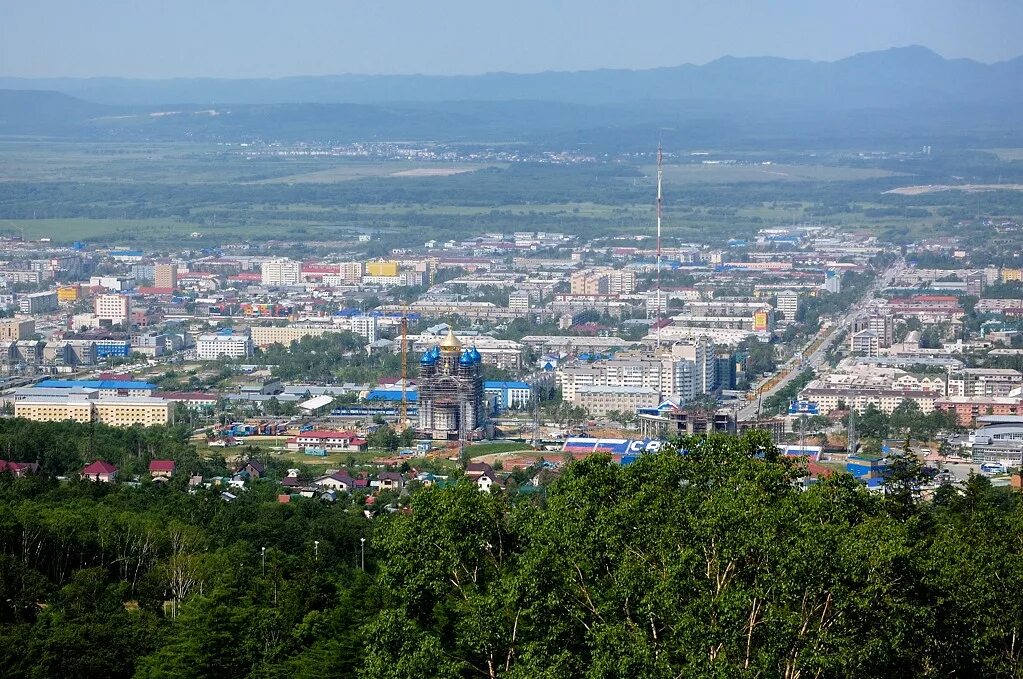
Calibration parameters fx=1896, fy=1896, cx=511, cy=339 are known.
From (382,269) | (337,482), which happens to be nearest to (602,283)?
(382,269)

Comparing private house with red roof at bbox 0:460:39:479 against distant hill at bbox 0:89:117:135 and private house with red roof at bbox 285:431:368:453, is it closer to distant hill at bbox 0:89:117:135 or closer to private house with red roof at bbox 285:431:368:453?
private house with red roof at bbox 285:431:368:453

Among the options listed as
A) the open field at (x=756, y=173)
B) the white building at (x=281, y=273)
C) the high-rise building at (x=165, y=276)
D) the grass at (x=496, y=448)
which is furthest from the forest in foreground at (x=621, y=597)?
the open field at (x=756, y=173)

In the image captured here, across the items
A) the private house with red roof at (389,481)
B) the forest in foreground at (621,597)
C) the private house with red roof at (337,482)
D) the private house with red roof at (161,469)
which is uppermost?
the forest in foreground at (621,597)

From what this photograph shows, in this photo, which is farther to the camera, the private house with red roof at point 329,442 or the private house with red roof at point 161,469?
the private house with red roof at point 329,442

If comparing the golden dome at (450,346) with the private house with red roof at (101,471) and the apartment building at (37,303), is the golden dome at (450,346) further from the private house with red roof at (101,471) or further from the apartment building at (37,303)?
the apartment building at (37,303)

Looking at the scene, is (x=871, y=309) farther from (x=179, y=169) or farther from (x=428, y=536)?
(x=179, y=169)

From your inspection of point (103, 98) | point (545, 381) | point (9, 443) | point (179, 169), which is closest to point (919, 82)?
point (103, 98)
